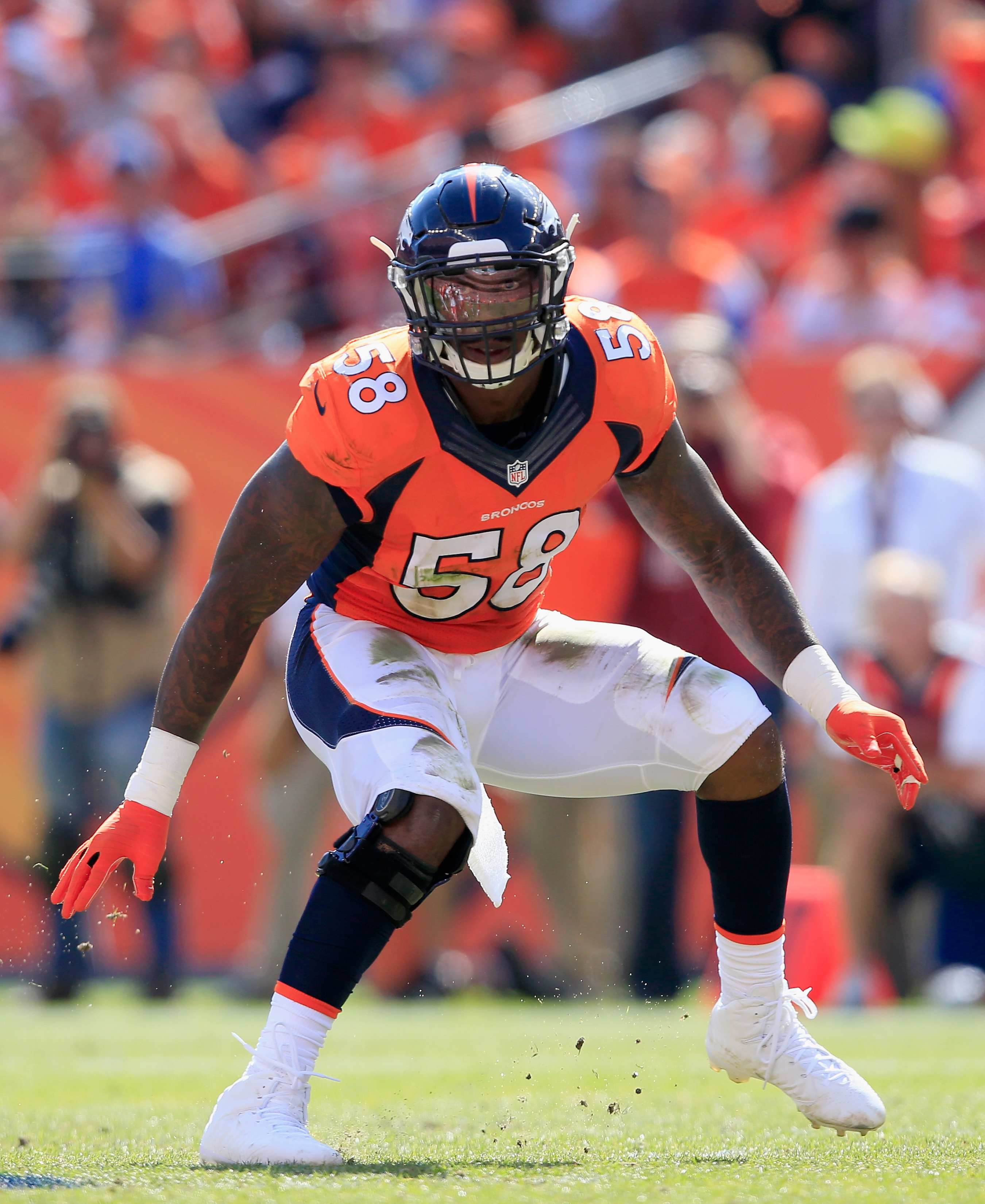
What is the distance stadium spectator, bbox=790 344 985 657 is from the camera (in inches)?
269

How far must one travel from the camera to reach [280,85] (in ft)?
36.9

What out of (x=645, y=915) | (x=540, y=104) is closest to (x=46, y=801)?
(x=645, y=915)

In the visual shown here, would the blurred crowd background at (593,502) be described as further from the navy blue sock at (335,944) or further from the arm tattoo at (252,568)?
the navy blue sock at (335,944)

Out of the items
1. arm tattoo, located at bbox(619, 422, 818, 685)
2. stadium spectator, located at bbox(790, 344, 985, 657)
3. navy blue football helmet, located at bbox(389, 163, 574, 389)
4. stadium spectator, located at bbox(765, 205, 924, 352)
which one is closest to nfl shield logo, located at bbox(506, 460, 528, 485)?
navy blue football helmet, located at bbox(389, 163, 574, 389)

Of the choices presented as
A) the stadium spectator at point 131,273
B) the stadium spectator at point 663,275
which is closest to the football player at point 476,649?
the stadium spectator at point 663,275

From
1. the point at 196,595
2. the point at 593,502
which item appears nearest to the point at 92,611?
the point at 196,595

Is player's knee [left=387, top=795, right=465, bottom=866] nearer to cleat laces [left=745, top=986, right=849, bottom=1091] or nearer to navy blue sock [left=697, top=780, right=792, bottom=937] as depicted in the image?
navy blue sock [left=697, top=780, right=792, bottom=937]

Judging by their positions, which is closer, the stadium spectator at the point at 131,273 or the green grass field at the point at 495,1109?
the green grass field at the point at 495,1109

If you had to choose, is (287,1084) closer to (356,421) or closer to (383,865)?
(383,865)

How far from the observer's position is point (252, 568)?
3.30 metres

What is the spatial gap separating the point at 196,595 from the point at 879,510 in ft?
9.59

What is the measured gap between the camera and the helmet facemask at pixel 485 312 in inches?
131

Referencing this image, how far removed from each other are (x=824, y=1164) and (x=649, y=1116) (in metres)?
0.86

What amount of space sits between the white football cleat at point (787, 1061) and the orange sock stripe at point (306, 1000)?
86 cm
